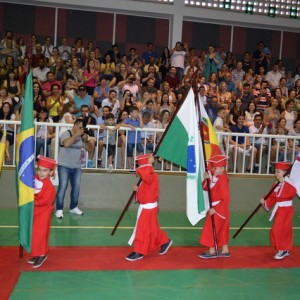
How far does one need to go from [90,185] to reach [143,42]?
9.19m

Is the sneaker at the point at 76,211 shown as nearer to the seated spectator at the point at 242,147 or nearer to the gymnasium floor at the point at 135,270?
the gymnasium floor at the point at 135,270

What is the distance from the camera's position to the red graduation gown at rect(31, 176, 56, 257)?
7.30 metres

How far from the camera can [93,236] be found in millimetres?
9000

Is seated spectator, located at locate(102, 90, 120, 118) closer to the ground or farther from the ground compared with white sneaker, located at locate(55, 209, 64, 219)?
farther from the ground

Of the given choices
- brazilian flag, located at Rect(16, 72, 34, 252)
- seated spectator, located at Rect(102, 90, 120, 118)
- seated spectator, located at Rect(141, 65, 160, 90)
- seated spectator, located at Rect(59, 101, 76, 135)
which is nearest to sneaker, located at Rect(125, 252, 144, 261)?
brazilian flag, located at Rect(16, 72, 34, 252)

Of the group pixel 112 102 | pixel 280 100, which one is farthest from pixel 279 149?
pixel 112 102

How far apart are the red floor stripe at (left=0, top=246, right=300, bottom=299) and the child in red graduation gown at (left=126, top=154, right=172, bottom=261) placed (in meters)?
0.18

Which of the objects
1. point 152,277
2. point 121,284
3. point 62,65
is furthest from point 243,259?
point 62,65

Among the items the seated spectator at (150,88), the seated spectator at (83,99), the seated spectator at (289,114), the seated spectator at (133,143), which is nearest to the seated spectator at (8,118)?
the seated spectator at (83,99)

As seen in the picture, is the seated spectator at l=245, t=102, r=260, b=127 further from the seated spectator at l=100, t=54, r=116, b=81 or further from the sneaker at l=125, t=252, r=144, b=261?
the sneaker at l=125, t=252, r=144, b=261

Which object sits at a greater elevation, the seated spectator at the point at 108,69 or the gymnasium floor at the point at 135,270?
the seated spectator at the point at 108,69

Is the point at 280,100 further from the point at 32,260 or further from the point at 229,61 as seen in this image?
the point at 32,260

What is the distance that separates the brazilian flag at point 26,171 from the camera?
23.7 ft

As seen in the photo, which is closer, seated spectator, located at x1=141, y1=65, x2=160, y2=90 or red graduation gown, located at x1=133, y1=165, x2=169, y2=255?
red graduation gown, located at x1=133, y1=165, x2=169, y2=255
